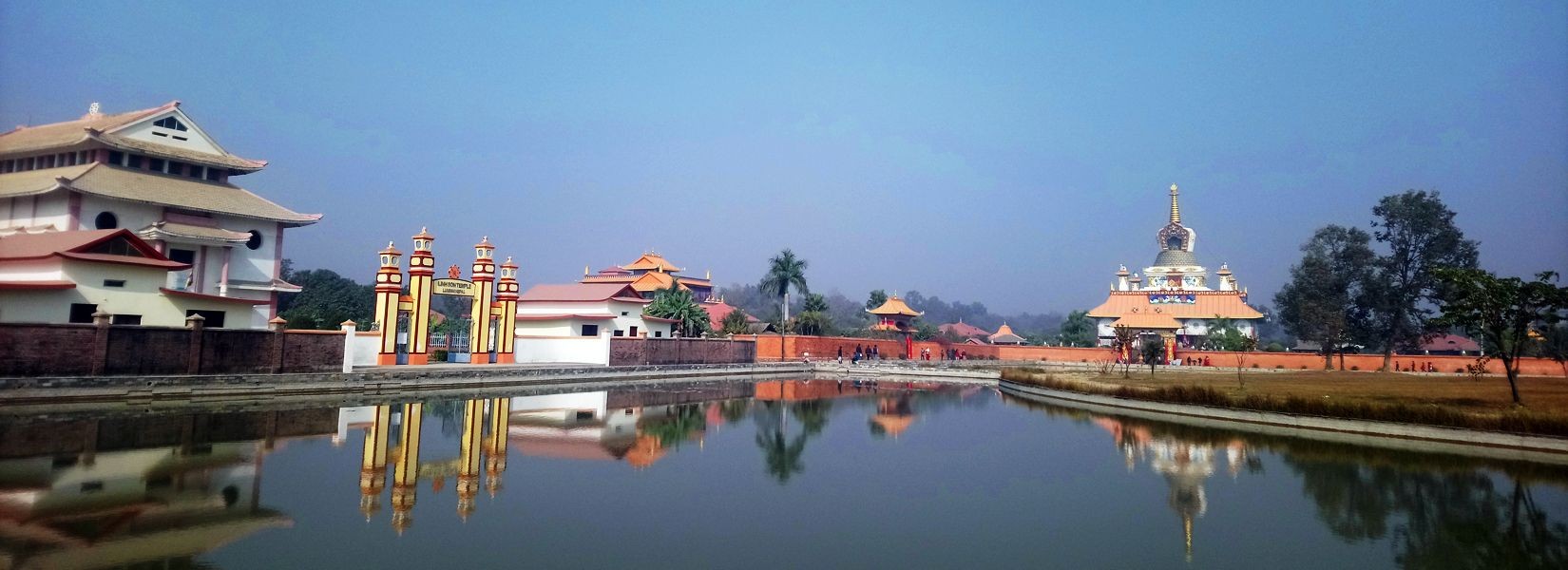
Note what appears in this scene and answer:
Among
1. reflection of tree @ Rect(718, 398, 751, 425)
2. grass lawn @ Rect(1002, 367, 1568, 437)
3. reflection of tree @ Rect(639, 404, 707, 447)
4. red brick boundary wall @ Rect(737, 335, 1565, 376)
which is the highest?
red brick boundary wall @ Rect(737, 335, 1565, 376)

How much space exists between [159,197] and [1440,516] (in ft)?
122

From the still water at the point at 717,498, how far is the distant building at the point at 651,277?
43.0 m

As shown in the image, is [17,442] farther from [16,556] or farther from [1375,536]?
[1375,536]

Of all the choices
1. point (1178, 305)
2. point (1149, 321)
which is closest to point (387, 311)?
point (1149, 321)

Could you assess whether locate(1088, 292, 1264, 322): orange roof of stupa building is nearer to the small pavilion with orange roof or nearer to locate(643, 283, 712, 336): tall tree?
the small pavilion with orange roof

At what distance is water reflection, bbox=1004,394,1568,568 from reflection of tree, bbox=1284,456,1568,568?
0.5 inches

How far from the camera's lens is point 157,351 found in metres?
21.7

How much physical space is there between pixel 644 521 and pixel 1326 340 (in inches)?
1883

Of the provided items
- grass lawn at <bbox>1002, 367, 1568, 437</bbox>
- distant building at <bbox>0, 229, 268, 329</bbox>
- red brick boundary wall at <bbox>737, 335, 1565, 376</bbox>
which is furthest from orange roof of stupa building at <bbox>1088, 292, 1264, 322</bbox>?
distant building at <bbox>0, 229, 268, 329</bbox>

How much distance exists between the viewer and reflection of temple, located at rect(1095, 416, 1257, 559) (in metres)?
11.7

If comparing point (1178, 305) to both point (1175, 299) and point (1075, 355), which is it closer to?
point (1175, 299)

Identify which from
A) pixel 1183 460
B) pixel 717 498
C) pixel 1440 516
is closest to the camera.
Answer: pixel 1440 516

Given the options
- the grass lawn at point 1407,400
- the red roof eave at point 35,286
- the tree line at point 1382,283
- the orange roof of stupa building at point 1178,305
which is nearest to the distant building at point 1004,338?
the orange roof of stupa building at point 1178,305

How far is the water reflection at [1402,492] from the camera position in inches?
A: 377
